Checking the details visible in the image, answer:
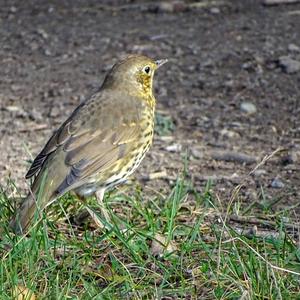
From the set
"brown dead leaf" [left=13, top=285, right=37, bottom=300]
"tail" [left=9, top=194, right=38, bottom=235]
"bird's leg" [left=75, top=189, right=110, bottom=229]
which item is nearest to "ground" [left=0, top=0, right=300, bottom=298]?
"bird's leg" [left=75, top=189, right=110, bottom=229]

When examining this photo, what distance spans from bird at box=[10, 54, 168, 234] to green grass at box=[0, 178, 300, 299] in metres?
0.19

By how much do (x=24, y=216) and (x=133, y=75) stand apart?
1.43 metres

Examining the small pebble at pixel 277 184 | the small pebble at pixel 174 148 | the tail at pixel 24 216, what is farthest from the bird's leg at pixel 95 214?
the small pebble at pixel 174 148

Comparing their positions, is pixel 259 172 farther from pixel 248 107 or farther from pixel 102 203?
pixel 102 203

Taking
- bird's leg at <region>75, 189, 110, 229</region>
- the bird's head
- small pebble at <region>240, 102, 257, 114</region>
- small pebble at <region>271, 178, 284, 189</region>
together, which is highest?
the bird's head

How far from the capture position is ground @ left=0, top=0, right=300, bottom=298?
280 inches

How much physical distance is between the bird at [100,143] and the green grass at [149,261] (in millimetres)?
192

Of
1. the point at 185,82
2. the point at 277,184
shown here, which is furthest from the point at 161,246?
the point at 185,82

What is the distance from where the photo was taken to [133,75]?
21.4 feet

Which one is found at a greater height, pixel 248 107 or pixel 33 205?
pixel 33 205

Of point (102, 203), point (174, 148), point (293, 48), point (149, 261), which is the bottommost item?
point (293, 48)

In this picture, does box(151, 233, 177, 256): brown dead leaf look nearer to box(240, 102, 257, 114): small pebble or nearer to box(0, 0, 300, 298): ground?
box(0, 0, 300, 298): ground

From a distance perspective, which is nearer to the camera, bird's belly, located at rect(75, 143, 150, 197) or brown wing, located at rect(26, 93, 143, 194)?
brown wing, located at rect(26, 93, 143, 194)

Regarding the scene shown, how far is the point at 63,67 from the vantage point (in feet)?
31.0
